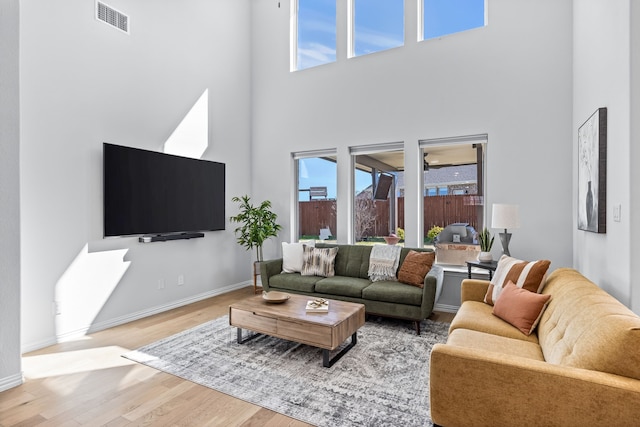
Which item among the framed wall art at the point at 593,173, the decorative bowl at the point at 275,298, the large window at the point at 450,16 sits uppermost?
the large window at the point at 450,16

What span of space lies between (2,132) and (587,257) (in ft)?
15.6

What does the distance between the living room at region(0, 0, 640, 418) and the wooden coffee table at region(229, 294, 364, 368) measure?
1.69 meters

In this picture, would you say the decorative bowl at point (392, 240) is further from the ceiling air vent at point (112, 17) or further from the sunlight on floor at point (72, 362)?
the ceiling air vent at point (112, 17)

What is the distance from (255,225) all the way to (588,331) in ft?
14.0

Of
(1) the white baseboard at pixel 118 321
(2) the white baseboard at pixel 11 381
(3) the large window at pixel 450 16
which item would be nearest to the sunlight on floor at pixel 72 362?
(2) the white baseboard at pixel 11 381

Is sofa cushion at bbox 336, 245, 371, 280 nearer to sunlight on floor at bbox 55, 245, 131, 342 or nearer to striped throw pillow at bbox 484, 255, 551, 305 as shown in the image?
striped throw pillow at bbox 484, 255, 551, 305

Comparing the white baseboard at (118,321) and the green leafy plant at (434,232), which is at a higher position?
the green leafy plant at (434,232)

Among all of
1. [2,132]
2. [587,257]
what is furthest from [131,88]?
[587,257]

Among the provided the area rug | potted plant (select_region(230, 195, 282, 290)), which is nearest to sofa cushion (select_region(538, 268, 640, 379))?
the area rug

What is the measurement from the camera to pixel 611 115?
239 centimetres

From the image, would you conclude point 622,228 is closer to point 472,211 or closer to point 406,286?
point 406,286

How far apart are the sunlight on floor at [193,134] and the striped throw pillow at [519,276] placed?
3954 mm

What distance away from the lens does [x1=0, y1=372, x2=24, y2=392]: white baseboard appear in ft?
7.93

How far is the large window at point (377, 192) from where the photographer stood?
191 inches
